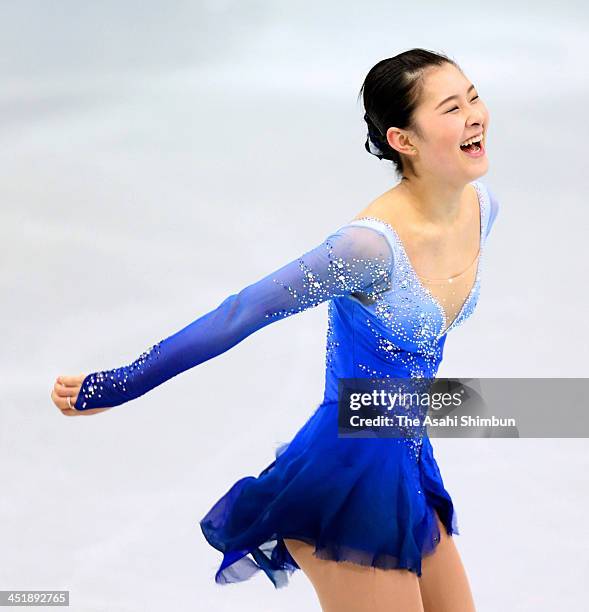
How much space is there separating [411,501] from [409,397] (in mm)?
204

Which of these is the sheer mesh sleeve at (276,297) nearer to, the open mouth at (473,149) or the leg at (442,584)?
the open mouth at (473,149)

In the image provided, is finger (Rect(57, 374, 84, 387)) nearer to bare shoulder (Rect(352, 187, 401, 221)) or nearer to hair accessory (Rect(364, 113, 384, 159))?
bare shoulder (Rect(352, 187, 401, 221))

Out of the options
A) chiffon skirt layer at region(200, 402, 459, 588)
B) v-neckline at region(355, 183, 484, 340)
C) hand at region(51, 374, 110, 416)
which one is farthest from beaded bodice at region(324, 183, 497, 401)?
hand at region(51, 374, 110, 416)

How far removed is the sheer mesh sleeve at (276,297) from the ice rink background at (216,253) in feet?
3.85

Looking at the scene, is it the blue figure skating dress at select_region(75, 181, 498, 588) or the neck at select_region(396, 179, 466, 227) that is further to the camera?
the neck at select_region(396, 179, 466, 227)

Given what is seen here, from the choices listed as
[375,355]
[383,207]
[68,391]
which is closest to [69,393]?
[68,391]

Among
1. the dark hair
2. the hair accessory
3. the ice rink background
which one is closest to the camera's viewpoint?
the dark hair

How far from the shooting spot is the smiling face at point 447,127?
2408mm

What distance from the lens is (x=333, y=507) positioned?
2412mm

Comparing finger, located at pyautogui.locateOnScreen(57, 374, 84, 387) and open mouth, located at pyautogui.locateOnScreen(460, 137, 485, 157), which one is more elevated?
open mouth, located at pyautogui.locateOnScreen(460, 137, 485, 157)

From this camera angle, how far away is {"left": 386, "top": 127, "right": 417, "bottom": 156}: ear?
2.45m

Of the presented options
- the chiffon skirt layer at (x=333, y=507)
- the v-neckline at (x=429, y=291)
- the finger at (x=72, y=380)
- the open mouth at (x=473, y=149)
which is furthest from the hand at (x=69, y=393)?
the open mouth at (x=473, y=149)

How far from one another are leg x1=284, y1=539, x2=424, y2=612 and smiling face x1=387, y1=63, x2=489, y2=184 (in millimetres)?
771

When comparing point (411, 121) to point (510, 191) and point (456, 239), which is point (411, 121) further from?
point (510, 191)
